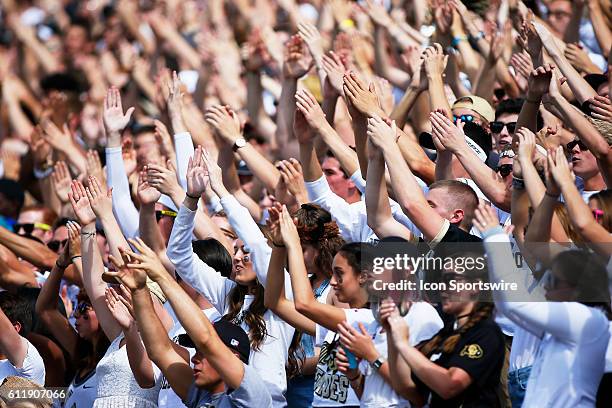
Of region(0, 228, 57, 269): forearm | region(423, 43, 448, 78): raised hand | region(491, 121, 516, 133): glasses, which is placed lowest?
region(0, 228, 57, 269): forearm

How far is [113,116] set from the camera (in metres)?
7.98

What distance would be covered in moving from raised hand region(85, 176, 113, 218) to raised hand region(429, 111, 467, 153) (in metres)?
2.02

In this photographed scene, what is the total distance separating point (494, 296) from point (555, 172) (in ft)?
2.02

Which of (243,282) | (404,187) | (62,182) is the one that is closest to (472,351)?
(404,187)

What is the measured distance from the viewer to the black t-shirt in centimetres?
471

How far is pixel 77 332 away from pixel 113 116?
154 centimetres

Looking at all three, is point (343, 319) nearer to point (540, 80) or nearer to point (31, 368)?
point (540, 80)

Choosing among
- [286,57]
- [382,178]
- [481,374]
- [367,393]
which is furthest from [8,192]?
[481,374]

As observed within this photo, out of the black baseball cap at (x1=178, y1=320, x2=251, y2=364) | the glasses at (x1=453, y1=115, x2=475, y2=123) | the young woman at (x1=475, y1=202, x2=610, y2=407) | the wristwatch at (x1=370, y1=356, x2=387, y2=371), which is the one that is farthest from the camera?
the glasses at (x1=453, y1=115, x2=475, y2=123)

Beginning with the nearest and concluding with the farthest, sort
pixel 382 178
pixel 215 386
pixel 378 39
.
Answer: pixel 215 386
pixel 382 178
pixel 378 39

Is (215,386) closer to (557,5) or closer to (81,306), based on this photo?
(81,306)

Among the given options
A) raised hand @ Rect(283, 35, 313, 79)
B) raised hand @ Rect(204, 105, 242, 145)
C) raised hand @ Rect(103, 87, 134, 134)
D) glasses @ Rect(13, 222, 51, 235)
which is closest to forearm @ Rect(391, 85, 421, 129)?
raised hand @ Rect(283, 35, 313, 79)

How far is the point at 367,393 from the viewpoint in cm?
523

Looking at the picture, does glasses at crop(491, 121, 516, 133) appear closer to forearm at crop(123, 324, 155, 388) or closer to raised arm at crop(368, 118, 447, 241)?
raised arm at crop(368, 118, 447, 241)
